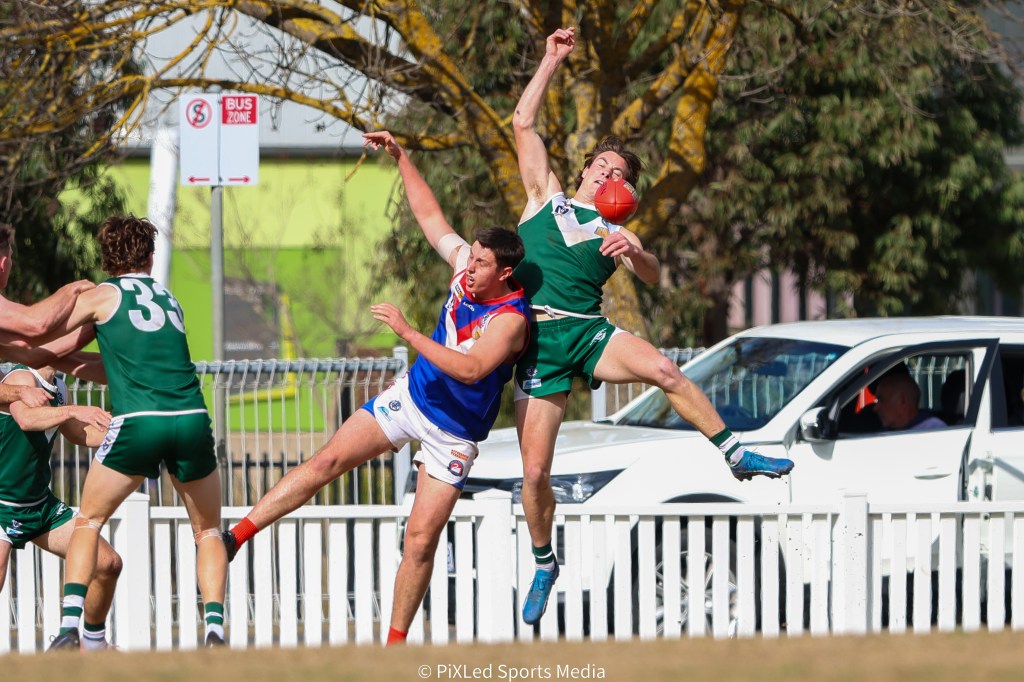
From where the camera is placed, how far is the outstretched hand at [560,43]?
616 cm

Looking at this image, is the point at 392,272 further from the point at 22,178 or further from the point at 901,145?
the point at 901,145

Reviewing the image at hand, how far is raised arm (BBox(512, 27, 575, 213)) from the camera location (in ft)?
20.0

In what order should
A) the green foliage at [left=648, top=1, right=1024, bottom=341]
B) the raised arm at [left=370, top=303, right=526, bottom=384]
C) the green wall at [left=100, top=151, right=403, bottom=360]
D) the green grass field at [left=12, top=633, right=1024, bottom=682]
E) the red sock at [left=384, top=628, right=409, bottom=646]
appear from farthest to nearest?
the green wall at [left=100, top=151, right=403, bottom=360] → the green foliage at [left=648, top=1, right=1024, bottom=341] → the red sock at [left=384, top=628, right=409, bottom=646] → the raised arm at [left=370, top=303, right=526, bottom=384] → the green grass field at [left=12, top=633, right=1024, bottom=682]

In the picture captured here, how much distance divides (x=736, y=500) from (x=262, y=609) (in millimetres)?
2702

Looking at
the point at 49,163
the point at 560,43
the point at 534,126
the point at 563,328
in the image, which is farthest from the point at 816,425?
the point at 49,163

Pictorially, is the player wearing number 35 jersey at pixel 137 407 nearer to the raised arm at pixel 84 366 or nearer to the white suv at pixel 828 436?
the raised arm at pixel 84 366

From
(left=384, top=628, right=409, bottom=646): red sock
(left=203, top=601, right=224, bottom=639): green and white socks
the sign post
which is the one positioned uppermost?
the sign post

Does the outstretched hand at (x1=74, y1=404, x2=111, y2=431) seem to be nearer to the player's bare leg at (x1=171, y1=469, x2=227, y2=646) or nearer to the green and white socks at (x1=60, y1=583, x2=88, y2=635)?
the player's bare leg at (x1=171, y1=469, x2=227, y2=646)

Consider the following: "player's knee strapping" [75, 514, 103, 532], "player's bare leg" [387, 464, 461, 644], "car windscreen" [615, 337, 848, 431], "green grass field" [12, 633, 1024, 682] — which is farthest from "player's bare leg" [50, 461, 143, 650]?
"car windscreen" [615, 337, 848, 431]

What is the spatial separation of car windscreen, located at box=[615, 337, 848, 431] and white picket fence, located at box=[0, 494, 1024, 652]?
106 cm

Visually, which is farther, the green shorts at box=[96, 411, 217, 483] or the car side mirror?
the car side mirror

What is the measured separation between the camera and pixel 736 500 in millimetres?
7746

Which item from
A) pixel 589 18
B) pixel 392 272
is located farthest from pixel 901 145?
pixel 392 272

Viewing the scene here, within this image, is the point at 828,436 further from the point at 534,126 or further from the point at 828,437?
the point at 534,126
